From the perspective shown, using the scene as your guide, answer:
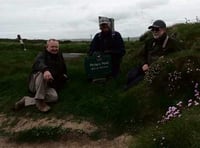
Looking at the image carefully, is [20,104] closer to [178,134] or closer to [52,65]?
[52,65]

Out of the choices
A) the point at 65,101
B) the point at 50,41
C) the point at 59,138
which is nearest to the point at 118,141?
the point at 59,138

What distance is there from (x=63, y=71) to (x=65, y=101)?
2.50ft

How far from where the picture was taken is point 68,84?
1259cm

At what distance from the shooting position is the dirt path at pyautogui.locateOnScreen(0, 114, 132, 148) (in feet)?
32.1

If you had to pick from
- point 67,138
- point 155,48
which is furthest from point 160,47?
point 67,138

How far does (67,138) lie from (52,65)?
209 centimetres

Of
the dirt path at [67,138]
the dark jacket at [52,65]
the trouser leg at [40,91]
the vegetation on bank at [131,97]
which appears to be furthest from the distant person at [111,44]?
the dirt path at [67,138]

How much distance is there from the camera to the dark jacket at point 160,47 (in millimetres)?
11181

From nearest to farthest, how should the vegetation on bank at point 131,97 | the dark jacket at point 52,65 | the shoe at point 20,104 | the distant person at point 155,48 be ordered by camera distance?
the vegetation on bank at point 131,97, the distant person at point 155,48, the dark jacket at point 52,65, the shoe at point 20,104

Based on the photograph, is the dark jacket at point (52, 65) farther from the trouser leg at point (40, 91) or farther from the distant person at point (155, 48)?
the distant person at point (155, 48)

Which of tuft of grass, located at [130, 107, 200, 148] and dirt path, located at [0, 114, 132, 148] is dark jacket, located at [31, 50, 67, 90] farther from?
tuft of grass, located at [130, 107, 200, 148]

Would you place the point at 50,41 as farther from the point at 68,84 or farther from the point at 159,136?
Answer: the point at 159,136

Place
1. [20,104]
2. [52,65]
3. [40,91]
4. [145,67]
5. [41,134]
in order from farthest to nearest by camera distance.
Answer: [20,104]
[52,65]
[40,91]
[145,67]
[41,134]

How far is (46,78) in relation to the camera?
36.7ft
